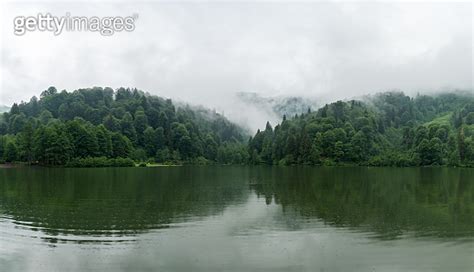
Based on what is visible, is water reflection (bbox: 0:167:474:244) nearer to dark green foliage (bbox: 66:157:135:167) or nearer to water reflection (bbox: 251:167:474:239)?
water reflection (bbox: 251:167:474:239)

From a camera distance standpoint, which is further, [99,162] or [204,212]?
[99,162]

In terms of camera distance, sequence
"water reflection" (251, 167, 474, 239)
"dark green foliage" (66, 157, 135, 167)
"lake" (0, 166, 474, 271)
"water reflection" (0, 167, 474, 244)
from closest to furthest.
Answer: "lake" (0, 166, 474, 271), "water reflection" (0, 167, 474, 244), "water reflection" (251, 167, 474, 239), "dark green foliage" (66, 157, 135, 167)

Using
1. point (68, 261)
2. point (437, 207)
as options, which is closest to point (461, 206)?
point (437, 207)

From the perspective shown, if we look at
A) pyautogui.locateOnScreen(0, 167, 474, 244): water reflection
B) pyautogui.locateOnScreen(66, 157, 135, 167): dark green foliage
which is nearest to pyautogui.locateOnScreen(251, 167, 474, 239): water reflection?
pyautogui.locateOnScreen(0, 167, 474, 244): water reflection

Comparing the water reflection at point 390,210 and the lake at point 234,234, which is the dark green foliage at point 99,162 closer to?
the lake at point 234,234

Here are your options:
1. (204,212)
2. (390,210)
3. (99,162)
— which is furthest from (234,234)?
(99,162)

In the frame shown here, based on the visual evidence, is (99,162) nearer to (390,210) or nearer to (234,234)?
(390,210)

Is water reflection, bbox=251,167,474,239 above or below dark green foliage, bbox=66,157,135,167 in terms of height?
below

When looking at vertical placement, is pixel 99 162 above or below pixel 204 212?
above

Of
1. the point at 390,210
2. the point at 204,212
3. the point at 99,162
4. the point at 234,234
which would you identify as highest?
the point at 99,162

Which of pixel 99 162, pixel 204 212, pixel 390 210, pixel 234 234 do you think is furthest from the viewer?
pixel 99 162

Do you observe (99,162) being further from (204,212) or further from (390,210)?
(390,210)

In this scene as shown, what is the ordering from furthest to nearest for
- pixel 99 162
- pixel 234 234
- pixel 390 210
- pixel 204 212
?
1. pixel 99 162
2. pixel 390 210
3. pixel 204 212
4. pixel 234 234

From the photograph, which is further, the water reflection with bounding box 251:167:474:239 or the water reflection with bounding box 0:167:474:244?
the water reflection with bounding box 251:167:474:239
